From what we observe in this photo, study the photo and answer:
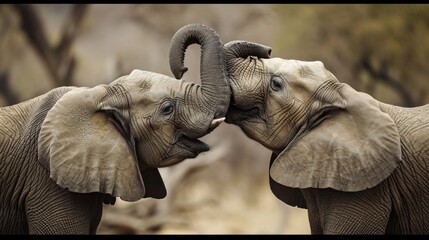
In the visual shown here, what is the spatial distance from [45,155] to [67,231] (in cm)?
46

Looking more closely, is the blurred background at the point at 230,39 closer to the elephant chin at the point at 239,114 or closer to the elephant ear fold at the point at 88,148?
the elephant chin at the point at 239,114

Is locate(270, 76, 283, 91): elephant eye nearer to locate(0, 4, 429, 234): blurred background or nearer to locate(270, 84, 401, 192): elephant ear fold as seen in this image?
Result: locate(270, 84, 401, 192): elephant ear fold

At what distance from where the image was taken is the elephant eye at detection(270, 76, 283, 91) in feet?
17.1

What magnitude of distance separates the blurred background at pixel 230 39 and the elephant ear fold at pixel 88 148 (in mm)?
6590

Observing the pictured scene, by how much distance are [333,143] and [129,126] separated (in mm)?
1197

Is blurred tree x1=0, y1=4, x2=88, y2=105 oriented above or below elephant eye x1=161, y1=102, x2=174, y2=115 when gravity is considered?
below

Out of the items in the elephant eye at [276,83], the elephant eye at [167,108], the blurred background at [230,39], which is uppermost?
the elephant eye at [276,83]

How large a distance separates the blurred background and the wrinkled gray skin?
6500 mm

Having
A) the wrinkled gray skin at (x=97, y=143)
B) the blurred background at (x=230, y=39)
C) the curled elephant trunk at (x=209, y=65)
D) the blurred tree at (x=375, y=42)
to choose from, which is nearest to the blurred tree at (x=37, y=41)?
the blurred background at (x=230, y=39)

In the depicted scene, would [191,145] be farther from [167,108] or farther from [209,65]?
[209,65]

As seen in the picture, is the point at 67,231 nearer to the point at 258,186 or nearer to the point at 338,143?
the point at 338,143

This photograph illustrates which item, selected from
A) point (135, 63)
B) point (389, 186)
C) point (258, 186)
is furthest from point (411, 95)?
point (389, 186)

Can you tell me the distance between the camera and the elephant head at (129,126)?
5023mm

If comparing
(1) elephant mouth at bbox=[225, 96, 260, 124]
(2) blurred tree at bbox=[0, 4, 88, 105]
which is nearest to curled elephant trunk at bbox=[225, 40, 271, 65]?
(1) elephant mouth at bbox=[225, 96, 260, 124]
